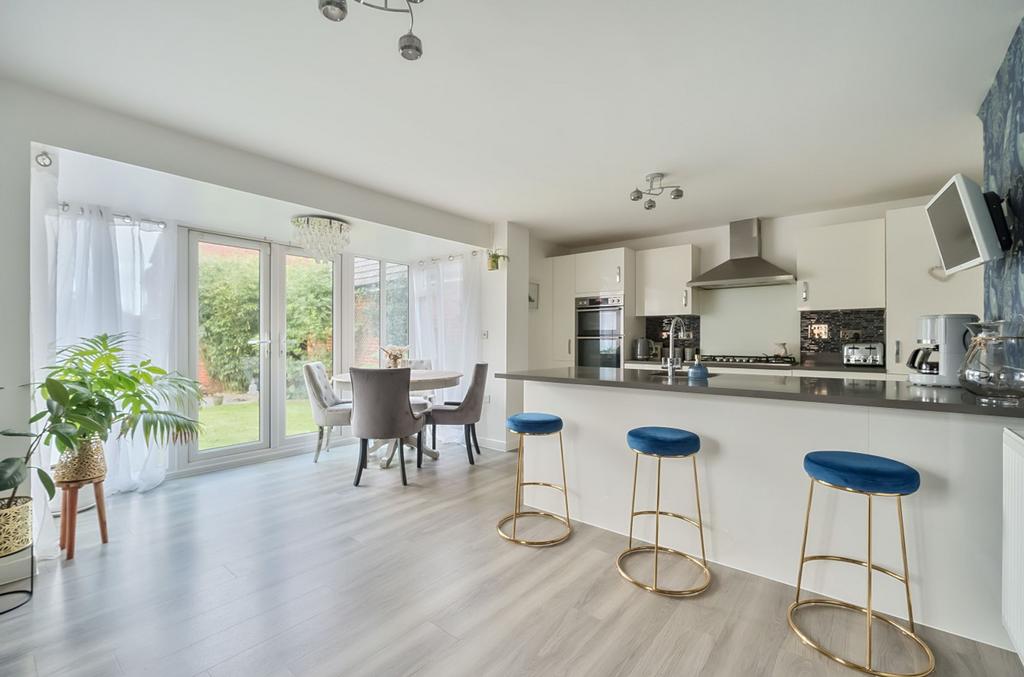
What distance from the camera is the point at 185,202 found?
3.09 meters

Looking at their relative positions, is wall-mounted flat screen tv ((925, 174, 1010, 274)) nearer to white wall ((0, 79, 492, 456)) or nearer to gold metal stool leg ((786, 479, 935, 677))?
gold metal stool leg ((786, 479, 935, 677))

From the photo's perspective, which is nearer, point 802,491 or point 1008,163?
point 1008,163

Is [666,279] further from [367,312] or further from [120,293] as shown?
[120,293]

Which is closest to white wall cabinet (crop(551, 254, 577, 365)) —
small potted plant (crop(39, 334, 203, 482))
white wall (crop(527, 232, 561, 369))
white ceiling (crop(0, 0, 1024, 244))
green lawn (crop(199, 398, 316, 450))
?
white wall (crop(527, 232, 561, 369))

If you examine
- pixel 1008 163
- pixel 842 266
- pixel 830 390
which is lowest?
pixel 830 390

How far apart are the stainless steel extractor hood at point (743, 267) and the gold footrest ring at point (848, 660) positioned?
300 cm

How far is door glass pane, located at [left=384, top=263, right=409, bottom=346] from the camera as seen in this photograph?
5.32 m

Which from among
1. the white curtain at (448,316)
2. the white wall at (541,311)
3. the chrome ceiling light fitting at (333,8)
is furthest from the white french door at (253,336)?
the chrome ceiling light fitting at (333,8)

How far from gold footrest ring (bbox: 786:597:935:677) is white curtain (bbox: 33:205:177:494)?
14.0ft

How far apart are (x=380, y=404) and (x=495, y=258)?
204cm

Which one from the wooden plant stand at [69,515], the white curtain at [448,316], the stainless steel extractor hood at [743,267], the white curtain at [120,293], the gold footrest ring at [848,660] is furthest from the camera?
the white curtain at [448,316]

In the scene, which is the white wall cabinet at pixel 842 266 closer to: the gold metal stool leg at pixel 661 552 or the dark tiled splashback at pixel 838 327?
the dark tiled splashback at pixel 838 327

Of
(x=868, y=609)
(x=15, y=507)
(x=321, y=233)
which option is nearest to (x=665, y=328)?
(x=868, y=609)

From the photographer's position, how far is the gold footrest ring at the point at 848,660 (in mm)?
1520
